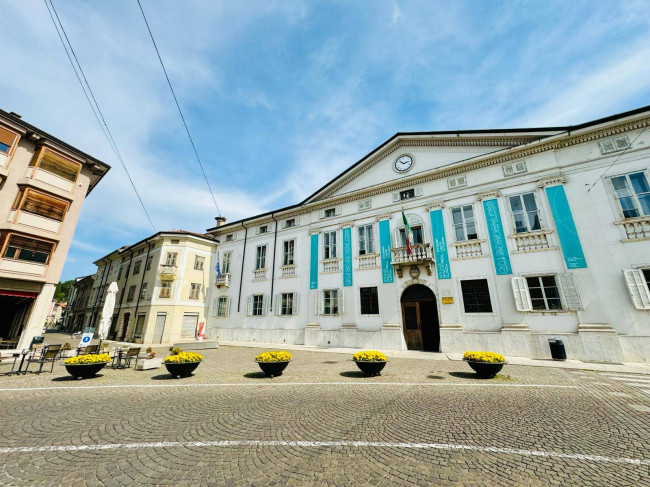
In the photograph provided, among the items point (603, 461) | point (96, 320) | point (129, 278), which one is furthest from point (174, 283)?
point (603, 461)

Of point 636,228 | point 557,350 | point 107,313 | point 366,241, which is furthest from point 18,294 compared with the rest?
point 636,228

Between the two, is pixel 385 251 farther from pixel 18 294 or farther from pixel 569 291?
pixel 18 294

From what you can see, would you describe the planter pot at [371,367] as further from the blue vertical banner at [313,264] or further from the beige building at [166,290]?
the beige building at [166,290]

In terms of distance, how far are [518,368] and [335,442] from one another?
1012 centimetres

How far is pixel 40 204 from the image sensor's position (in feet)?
53.2

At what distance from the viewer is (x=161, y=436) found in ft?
16.0

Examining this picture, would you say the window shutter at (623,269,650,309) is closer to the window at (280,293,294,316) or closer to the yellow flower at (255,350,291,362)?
the yellow flower at (255,350,291,362)

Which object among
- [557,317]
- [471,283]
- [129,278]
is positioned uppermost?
[129,278]

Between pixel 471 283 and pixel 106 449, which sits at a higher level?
pixel 471 283

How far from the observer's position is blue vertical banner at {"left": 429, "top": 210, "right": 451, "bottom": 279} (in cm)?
1602

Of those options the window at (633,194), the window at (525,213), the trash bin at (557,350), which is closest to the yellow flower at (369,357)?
the trash bin at (557,350)

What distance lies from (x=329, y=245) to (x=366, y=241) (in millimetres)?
3175

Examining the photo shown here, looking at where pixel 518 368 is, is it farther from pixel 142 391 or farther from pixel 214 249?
pixel 214 249

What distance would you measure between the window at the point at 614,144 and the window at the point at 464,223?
6489mm
